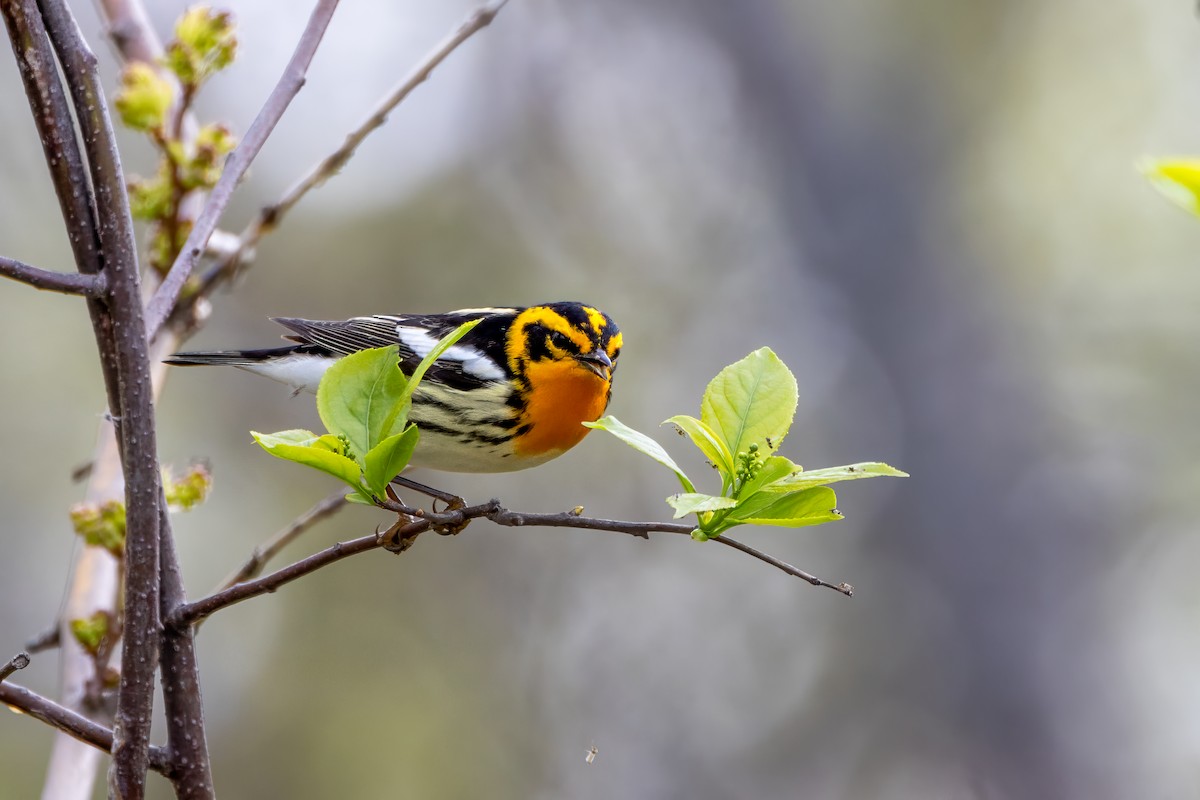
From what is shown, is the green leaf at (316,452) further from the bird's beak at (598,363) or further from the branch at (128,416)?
the bird's beak at (598,363)

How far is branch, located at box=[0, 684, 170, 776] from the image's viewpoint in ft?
4.50

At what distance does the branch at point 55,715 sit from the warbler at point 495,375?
4.61ft

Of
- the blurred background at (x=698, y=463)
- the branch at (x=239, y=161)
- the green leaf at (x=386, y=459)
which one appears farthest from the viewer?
the blurred background at (x=698, y=463)

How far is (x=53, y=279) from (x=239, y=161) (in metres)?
0.48

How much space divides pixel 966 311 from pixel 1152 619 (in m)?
2.24

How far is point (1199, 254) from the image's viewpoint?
8.30m

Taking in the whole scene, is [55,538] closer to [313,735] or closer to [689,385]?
[313,735]

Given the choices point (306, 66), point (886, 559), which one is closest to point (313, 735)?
point (886, 559)

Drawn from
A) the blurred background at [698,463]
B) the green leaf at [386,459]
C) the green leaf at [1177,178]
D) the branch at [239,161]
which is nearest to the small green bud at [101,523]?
the branch at [239,161]

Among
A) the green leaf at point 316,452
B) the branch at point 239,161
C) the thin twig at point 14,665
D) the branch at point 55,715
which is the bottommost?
the branch at point 55,715

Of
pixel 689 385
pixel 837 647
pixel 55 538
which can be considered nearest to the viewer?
pixel 837 647

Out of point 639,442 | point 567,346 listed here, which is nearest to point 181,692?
point 639,442

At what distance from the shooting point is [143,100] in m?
2.00

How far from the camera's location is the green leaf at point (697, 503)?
1239mm
